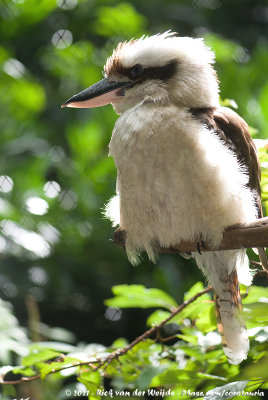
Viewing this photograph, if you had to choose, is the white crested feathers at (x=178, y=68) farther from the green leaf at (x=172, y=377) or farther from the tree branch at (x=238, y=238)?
the green leaf at (x=172, y=377)

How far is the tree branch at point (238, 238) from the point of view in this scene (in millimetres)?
1411

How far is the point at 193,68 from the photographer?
5.61 feet

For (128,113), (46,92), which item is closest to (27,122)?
(46,92)

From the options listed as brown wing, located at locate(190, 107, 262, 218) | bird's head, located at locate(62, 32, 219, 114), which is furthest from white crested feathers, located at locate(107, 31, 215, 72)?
brown wing, located at locate(190, 107, 262, 218)

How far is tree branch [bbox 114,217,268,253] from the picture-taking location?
141 cm

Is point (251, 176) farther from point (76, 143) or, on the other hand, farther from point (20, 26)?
point (20, 26)

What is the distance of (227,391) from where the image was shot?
1293 millimetres

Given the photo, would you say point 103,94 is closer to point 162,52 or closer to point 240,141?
point 162,52

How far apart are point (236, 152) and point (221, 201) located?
0.18 metres

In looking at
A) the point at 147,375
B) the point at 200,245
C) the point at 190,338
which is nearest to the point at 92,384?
the point at 147,375

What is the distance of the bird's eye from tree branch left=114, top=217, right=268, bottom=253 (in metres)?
0.41

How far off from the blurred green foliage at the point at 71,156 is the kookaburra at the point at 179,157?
1.20 ft

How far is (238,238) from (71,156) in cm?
196

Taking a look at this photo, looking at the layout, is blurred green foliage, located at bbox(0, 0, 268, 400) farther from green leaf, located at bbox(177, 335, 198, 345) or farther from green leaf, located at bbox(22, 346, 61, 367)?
green leaf, located at bbox(177, 335, 198, 345)
